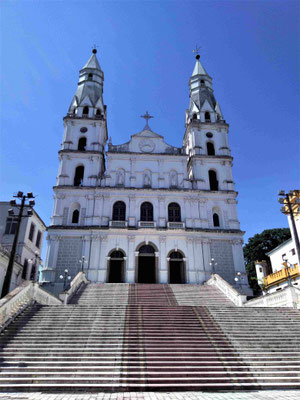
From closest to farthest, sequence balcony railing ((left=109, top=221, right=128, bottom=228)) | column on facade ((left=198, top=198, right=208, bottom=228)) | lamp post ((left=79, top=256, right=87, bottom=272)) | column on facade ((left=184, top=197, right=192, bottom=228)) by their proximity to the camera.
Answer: lamp post ((left=79, top=256, right=87, bottom=272)), balcony railing ((left=109, top=221, right=128, bottom=228)), column on facade ((left=184, top=197, right=192, bottom=228)), column on facade ((left=198, top=198, right=208, bottom=228))

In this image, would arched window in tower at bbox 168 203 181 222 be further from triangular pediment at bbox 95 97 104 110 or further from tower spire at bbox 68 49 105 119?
triangular pediment at bbox 95 97 104 110

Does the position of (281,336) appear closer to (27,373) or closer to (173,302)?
(173,302)

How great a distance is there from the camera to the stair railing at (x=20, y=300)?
1332 cm

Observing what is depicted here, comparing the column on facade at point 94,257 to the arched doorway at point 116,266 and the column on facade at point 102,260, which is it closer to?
the column on facade at point 102,260

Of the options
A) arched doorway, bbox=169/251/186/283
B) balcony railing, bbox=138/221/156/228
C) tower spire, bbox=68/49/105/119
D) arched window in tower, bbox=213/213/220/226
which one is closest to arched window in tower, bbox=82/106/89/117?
tower spire, bbox=68/49/105/119

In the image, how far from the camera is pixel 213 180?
34.9 m

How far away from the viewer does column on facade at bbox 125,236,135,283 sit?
27.9 meters

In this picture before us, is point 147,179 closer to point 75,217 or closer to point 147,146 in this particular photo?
point 147,146

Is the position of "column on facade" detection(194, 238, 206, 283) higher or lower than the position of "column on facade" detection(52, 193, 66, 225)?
lower

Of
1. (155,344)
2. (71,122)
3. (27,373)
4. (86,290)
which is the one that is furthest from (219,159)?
(27,373)

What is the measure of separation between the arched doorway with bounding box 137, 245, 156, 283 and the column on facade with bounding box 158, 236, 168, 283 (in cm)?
92

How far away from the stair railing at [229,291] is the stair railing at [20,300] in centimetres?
1231

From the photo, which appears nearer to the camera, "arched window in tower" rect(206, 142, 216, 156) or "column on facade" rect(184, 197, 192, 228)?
"column on facade" rect(184, 197, 192, 228)

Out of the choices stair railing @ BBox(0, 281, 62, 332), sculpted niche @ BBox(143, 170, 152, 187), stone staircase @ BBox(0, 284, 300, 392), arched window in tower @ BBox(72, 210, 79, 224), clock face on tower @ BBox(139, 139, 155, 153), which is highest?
clock face on tower @ BBox(139, 139, 155, 153)
